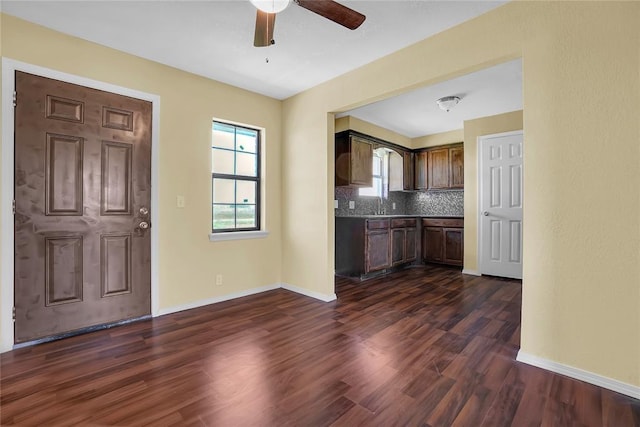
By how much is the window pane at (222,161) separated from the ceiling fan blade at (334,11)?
217cm

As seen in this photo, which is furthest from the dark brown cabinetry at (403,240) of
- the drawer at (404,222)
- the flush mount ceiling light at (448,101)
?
the flush mount ceiling light at (448,101)

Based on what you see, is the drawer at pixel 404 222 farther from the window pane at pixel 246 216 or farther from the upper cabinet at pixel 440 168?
the window pane at pixel 246 216

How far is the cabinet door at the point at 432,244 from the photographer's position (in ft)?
18.1

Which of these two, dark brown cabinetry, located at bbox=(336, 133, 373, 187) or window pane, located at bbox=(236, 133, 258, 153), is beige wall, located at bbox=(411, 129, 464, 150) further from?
window pane, located at bbox=(236, 133, 258, 153)

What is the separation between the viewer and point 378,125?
517 centimetres

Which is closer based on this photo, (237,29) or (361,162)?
(237,29)

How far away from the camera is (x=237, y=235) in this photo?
142 inches

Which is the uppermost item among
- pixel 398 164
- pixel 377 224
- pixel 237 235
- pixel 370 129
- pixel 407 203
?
pixel 370 129

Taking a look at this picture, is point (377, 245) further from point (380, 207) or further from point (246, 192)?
point (246, 192)

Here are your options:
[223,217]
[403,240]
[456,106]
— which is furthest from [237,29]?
[403,240]

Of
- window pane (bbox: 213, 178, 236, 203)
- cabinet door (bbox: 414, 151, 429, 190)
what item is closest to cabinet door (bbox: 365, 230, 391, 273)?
cabinet door (bbox: 414, 151, 429, 190)

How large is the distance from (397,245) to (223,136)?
128 inches

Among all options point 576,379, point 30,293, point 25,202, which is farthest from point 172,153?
point 576,379

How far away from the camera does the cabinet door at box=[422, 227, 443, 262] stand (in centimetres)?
552
